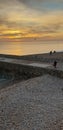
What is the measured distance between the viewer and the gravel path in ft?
41.2

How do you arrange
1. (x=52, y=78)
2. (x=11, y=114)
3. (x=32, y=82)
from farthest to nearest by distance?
(x=52, y=78), (x=32, y=82), (x=11, y=114)

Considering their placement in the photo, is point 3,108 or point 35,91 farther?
point 35,91

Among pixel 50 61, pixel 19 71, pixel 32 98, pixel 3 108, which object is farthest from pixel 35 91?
pixel 50 61

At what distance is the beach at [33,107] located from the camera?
12547mm

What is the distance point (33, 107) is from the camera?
14.9 meters

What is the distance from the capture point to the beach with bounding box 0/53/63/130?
41.2ft

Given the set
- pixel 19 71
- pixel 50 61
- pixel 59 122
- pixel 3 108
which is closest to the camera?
pixel 59 122

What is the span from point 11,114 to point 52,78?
33.4 feet

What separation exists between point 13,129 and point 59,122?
2992 millimetres

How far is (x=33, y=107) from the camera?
1495 cm

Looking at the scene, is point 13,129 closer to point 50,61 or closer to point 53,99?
point 53,99

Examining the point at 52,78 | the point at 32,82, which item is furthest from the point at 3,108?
the point at 52,78

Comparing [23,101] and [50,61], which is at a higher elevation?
[50,61]

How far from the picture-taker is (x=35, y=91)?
18781mm
